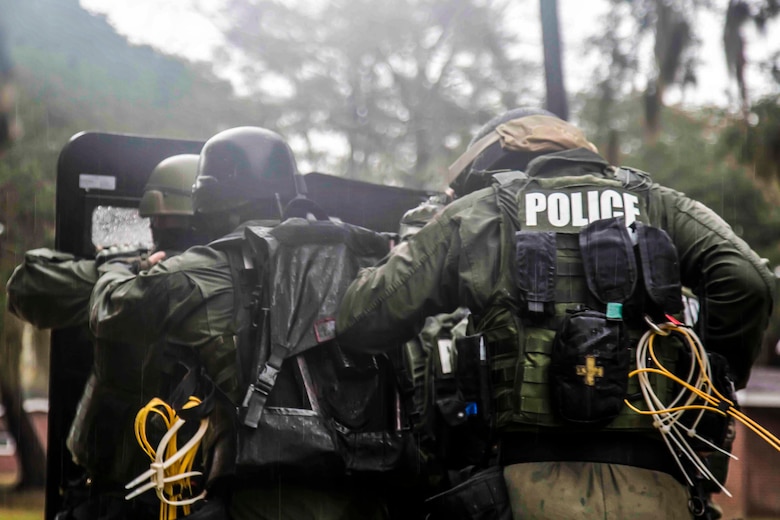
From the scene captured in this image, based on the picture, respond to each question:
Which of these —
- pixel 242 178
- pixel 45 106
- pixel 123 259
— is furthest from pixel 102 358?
pixel 45 106

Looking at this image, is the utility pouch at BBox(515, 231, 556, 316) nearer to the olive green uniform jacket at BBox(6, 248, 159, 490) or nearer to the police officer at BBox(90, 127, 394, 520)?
the police officer at BBox(90, 127, 394, 520)

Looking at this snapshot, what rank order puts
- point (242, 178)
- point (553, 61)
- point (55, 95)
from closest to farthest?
point (242, 178), point (553, 61), point (55, 95)

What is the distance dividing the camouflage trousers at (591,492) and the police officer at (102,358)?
5.27 ft

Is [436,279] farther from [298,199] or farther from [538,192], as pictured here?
[298,199]

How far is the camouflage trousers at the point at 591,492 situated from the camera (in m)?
2.72

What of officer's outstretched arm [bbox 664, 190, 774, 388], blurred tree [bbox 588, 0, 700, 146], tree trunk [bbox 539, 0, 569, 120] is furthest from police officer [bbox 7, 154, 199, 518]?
blurred tree [bbox 588, 0, 700, 146]

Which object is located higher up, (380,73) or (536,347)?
(380,73)

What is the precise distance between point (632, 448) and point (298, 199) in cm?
145

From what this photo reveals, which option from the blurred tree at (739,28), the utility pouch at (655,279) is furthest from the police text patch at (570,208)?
the blurred tree at (739,28)

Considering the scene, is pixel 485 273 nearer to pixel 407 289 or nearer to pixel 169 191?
pixel 407 289

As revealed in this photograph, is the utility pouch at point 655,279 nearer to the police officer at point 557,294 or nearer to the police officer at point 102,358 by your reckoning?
the police officer at point 557,294

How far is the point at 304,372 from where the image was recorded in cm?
309

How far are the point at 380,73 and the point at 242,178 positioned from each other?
61.4 ft

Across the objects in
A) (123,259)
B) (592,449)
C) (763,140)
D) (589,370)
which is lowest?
(592,449)
